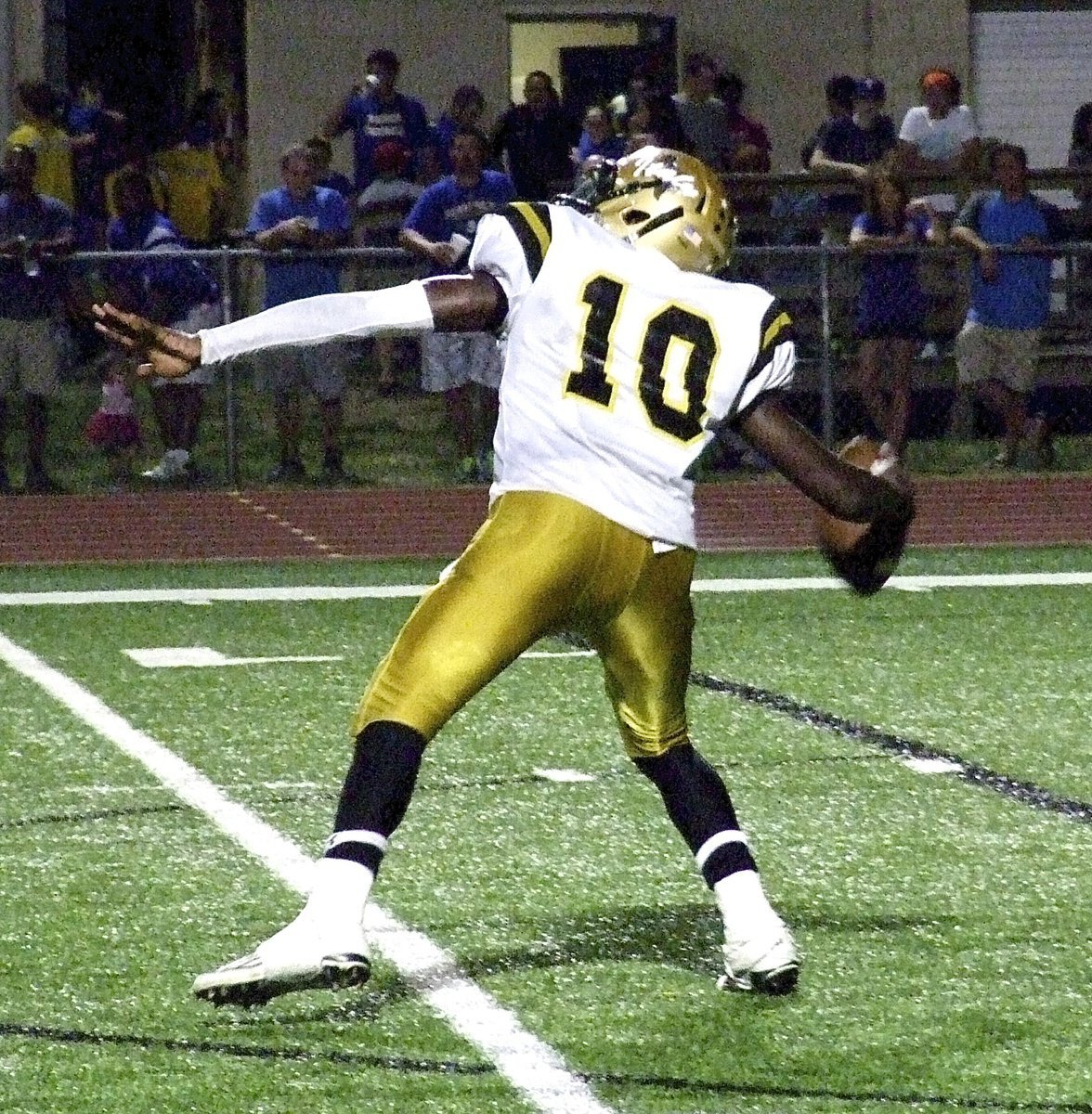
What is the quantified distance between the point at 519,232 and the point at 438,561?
732 cm

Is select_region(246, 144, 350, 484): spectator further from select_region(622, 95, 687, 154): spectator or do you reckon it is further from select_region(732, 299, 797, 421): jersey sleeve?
select_region(732, 299, 797, 421): jersey sleeve

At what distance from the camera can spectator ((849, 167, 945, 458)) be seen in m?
14.5

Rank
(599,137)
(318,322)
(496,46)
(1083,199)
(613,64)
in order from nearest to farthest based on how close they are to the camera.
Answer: (318,322) < (599,137) < (1083,199) < (496,46) < (613,64)

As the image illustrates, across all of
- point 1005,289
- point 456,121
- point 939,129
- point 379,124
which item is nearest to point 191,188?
point 379,124

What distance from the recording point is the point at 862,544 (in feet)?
15.6

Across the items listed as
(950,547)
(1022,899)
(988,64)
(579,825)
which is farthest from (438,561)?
(988,64)

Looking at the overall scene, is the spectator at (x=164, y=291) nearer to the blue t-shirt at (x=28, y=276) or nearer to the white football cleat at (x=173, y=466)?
the white football cleat at (x=173, y=466)

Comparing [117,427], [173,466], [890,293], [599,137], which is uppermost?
[599,137]

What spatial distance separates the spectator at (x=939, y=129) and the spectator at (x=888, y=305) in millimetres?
1511

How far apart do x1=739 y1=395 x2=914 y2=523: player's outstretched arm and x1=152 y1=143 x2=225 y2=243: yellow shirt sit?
11912 mm

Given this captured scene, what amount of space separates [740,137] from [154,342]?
1268 centimetres

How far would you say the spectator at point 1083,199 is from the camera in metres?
15.2

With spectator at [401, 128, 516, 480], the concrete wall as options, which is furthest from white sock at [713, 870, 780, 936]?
the concrete wall

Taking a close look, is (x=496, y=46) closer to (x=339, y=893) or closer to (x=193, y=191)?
→ (x=193, y=191)
